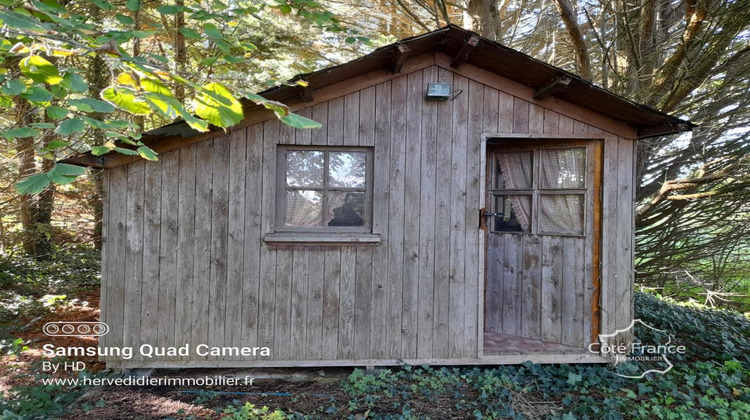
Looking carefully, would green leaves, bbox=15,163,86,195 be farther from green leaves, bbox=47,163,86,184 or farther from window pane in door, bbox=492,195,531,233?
window pane in door, bbox=492,195,531,233

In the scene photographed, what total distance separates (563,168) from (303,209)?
110 inches

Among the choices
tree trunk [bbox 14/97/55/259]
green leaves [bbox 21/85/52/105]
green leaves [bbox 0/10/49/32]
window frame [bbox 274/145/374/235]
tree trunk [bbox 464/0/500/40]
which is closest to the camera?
green leaves [bbox 0/10/49/32]

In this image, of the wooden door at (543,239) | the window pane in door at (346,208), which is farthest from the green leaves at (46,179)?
the wooden door at (543,239)

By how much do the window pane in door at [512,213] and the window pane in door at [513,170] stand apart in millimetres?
133

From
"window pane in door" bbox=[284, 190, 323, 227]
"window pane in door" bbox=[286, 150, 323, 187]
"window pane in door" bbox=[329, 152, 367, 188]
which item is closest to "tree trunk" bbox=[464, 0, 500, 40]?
"window pane in door" bbox=[329, 152, 367, 188]

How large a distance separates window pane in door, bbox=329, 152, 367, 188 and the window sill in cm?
51

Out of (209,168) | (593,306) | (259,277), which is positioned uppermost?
(209,168)

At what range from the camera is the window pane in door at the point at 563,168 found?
3.98 metres

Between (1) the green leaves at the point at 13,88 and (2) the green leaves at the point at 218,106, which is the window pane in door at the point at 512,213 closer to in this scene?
(2) the green leaves at the point at 218,106

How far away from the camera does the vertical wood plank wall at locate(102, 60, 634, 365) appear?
362cm

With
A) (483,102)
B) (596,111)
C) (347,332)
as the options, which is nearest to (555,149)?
(596,111)

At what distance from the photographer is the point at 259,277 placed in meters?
3.72

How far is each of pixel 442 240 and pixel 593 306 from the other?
1.72 meters

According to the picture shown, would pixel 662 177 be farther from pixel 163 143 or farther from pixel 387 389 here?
pixel 163 143
